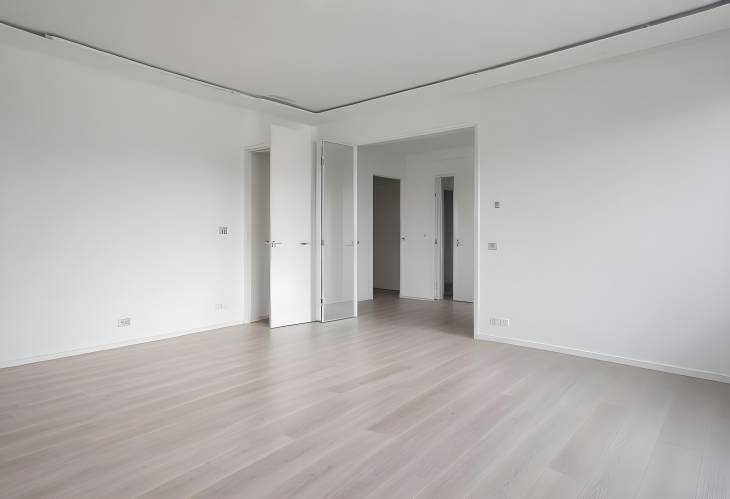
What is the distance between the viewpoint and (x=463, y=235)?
832 centimetres

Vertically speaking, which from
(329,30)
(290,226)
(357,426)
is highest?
(329,30)

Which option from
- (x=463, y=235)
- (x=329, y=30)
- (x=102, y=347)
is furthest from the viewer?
(x=463, y=235)

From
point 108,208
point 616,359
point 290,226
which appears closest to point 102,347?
point 108,208

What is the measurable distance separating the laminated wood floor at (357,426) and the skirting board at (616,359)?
11 cm

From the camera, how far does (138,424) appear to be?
2779 millimetres

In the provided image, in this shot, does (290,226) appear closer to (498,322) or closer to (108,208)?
(108,208)

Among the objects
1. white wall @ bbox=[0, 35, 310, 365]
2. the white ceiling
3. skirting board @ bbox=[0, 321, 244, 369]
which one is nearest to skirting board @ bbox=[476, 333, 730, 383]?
the white ceiling

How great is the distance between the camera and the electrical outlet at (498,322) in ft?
16.2

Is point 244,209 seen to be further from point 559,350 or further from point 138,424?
point 559,350

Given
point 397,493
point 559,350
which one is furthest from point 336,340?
point 397,493

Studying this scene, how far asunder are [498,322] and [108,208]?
4.39m

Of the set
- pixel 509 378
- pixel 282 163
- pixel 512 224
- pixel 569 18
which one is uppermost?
pixel 569 18

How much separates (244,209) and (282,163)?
840mm

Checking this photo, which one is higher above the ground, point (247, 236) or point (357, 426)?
point (247, 236)
